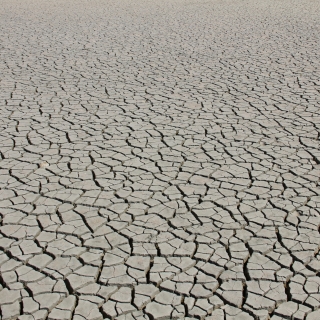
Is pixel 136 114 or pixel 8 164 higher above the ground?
pixel 136 114

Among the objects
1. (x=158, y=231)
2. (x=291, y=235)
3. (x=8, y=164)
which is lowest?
(x=8, y=164)

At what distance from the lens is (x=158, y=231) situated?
10.6ft

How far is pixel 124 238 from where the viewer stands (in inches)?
124

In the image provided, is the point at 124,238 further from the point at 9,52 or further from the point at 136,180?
the point at 9,52

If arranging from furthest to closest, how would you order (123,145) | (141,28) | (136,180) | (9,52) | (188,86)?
(141,28), (9,52), (188,86), (123,145), (136,180)

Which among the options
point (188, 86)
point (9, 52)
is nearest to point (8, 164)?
point (188, 86)

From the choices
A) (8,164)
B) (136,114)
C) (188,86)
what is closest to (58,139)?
(8,164)

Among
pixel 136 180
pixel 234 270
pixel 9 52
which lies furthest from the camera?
pixel 9 52

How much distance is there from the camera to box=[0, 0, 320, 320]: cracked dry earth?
2705 mm

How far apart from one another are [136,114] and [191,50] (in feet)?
9.93

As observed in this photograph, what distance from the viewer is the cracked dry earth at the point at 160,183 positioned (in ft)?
8.87

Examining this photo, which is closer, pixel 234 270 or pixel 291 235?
pixel 234 270

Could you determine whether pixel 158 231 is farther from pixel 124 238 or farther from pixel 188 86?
pixel 188 86

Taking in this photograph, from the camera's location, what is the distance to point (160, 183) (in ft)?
12.6
